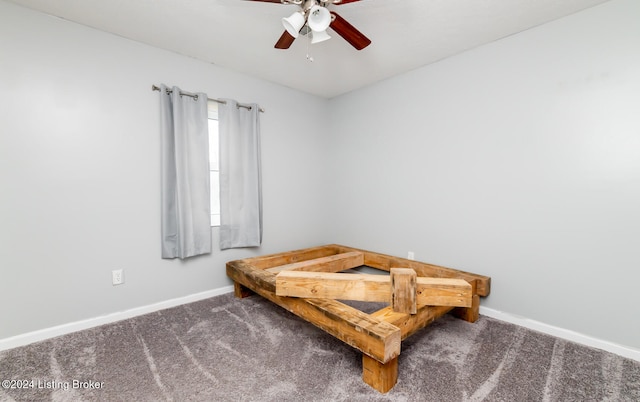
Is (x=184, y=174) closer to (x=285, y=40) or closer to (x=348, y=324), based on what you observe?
(x=285, y=40)

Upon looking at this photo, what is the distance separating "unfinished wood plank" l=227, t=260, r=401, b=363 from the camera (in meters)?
1.31

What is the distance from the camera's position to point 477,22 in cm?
197

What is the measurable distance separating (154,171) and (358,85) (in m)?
2.41

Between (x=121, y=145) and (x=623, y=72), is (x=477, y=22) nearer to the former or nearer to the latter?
(x=623, y=72)

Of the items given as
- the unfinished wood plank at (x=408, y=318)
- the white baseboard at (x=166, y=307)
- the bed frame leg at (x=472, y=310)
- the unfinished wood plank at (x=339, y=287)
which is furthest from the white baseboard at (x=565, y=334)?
the unfinished wood plank at (x=339, y=287)

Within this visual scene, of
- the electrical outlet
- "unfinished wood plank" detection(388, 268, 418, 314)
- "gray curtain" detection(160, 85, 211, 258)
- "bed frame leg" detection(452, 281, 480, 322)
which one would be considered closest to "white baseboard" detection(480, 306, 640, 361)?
"bed frame leg" detection(452, 281, 480, 322)

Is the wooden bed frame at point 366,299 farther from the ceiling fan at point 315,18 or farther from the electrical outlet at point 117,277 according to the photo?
the ceiling fan at point 315,18

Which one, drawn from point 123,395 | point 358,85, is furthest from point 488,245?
point 123,395

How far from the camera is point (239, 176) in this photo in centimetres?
280

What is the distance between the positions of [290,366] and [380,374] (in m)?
0.56

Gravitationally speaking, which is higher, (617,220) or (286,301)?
(617,220)

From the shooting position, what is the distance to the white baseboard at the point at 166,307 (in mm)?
1749

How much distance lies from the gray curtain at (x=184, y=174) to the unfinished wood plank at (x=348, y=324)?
0.88 meters

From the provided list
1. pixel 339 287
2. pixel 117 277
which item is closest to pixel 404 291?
pixel 339 287
